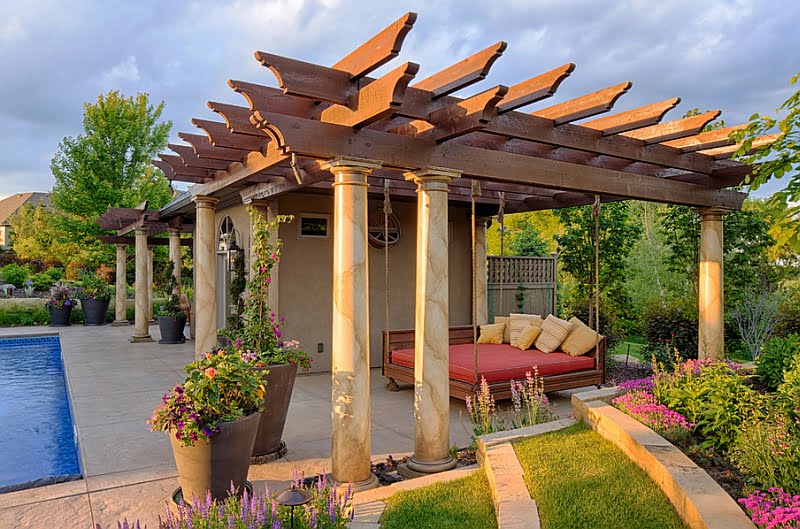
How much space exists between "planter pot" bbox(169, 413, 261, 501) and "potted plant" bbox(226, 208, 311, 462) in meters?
0.82

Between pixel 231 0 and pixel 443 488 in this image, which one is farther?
pixel 231 0

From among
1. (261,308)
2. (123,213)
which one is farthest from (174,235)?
(261,308)

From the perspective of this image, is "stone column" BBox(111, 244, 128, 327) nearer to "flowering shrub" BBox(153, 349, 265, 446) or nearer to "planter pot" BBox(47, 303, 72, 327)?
"planter pot" BBox(47, 303, 72, 327)

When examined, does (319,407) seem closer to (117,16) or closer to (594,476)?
(594,476)

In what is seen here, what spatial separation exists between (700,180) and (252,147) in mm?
5114

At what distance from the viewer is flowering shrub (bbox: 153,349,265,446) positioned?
11.6ft

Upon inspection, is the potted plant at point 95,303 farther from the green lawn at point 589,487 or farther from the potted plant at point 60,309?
the green lawn at point 589,487

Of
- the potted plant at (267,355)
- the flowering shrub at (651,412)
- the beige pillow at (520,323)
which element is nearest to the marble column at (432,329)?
the potted plant at (267,355)

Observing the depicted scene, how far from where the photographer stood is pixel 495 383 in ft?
21.0

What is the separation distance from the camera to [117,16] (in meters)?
8.05

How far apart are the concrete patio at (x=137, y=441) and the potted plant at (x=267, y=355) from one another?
0.21 metres

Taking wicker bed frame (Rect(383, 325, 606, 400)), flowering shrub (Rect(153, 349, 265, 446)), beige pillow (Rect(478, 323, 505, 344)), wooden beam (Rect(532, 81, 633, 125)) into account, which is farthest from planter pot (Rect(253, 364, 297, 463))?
beige pillow (Rect(478, 323, 505, 344))

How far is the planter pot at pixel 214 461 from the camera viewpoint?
3.57m

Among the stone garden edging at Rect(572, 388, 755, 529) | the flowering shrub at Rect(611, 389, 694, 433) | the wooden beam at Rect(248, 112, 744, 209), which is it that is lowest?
the stone garden edging at Rect(572, 388, 755, 529)
